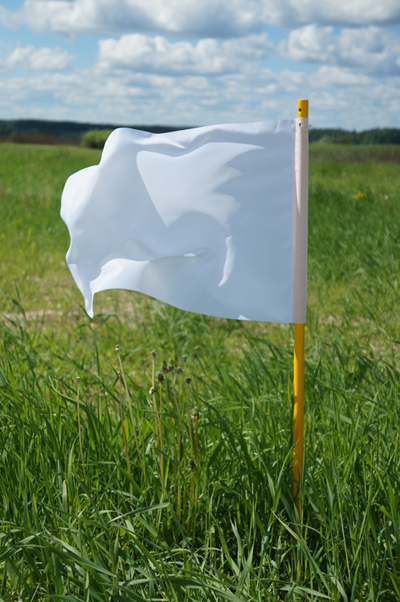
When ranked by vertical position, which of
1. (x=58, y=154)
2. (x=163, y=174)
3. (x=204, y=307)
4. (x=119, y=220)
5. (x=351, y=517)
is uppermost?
(x=58, y=154)

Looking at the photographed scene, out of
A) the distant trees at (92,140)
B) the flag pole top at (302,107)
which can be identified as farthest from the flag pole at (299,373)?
the distant trees at (92,140)

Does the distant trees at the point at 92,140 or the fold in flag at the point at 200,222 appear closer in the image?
the fold in flag at the point at 200,222

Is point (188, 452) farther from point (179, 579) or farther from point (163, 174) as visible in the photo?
point (163, 174)

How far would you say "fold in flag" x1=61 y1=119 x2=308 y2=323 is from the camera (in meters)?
1.58

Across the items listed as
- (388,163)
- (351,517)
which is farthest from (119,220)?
(388,163)

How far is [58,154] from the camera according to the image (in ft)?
84.3

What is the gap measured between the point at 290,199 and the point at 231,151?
24 centimetres

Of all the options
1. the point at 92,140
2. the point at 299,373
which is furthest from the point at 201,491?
the point at 92,140

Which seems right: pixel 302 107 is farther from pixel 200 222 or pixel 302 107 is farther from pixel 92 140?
pixel 92 140

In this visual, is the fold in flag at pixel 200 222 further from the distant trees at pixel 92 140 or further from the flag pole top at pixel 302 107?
the distant trees at pixel 92 140

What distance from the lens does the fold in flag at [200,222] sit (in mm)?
1577

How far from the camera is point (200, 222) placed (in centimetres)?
163

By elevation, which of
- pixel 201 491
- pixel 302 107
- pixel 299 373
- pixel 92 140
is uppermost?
pixel 92 140

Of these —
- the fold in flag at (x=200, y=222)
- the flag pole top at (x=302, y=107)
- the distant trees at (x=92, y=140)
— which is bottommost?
the fold in flag at (x=200, y=222)
